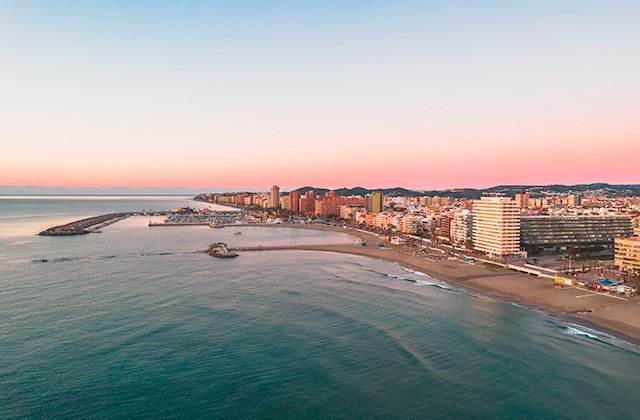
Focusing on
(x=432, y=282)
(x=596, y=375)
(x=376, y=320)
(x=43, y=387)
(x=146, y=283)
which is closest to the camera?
(x=43, y=387)

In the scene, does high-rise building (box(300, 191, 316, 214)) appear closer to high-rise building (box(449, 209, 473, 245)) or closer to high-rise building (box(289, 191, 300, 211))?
high-rise building (box(289, 191, 300, 211))

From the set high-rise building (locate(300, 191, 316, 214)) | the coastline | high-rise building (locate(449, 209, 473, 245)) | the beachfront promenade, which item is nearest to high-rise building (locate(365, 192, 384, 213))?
high-rise building (locate(300, 191, 316, 214))

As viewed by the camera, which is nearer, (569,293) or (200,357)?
(200,357)

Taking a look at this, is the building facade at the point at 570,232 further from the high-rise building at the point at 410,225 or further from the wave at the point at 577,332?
the wave at the point at 577,332

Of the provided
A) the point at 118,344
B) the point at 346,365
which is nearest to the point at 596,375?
the point at 346,365

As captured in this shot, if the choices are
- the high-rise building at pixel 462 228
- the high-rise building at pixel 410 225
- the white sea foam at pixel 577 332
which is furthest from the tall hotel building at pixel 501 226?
the white sea foam at pixel 577 332

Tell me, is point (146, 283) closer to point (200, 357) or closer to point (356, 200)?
point (200, 357)

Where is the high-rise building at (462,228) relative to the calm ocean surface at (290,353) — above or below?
above
